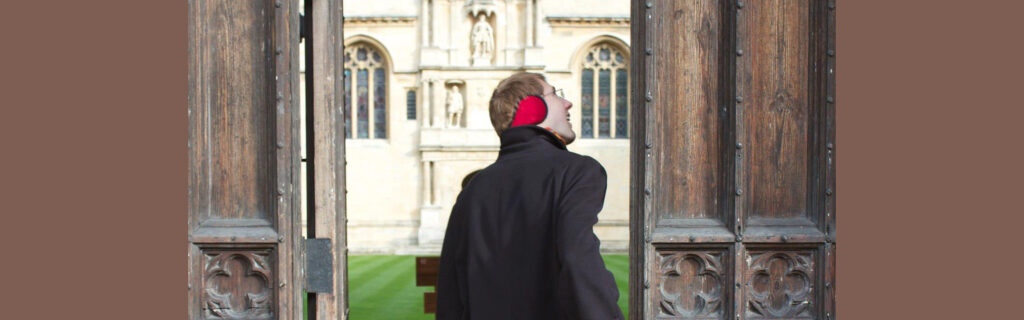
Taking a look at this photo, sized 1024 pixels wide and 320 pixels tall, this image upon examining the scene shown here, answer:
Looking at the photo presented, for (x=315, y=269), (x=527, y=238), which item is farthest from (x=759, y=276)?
(x=315, y=269)

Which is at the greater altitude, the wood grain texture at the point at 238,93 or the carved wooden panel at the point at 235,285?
the wood grain texture at the point at 238,93

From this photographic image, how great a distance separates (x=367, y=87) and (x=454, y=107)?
8.53ft

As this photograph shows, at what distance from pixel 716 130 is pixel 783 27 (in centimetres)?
58

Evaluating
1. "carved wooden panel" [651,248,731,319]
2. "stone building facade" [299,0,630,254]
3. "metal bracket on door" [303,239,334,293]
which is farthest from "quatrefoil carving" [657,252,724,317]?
"stone building facade" [299,0,630,254]

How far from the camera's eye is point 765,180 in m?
3.68

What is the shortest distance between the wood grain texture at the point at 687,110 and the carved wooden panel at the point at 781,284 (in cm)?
33

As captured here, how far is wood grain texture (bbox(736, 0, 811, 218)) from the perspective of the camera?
365cm

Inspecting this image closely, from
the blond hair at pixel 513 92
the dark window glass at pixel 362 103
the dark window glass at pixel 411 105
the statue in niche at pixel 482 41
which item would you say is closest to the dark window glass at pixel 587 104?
the statue in niche at pixel 482 41

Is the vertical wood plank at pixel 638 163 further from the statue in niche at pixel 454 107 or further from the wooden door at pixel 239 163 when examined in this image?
the statue in niche at pixel 454 107

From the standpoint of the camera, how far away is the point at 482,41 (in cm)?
2005

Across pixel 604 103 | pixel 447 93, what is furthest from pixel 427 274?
pixel 604 103

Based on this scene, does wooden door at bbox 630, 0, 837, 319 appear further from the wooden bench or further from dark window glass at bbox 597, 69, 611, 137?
dark window glass at bbox 597, 69, 611, 137

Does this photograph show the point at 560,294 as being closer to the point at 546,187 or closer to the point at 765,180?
the point at 546,187

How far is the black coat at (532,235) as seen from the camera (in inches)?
100
